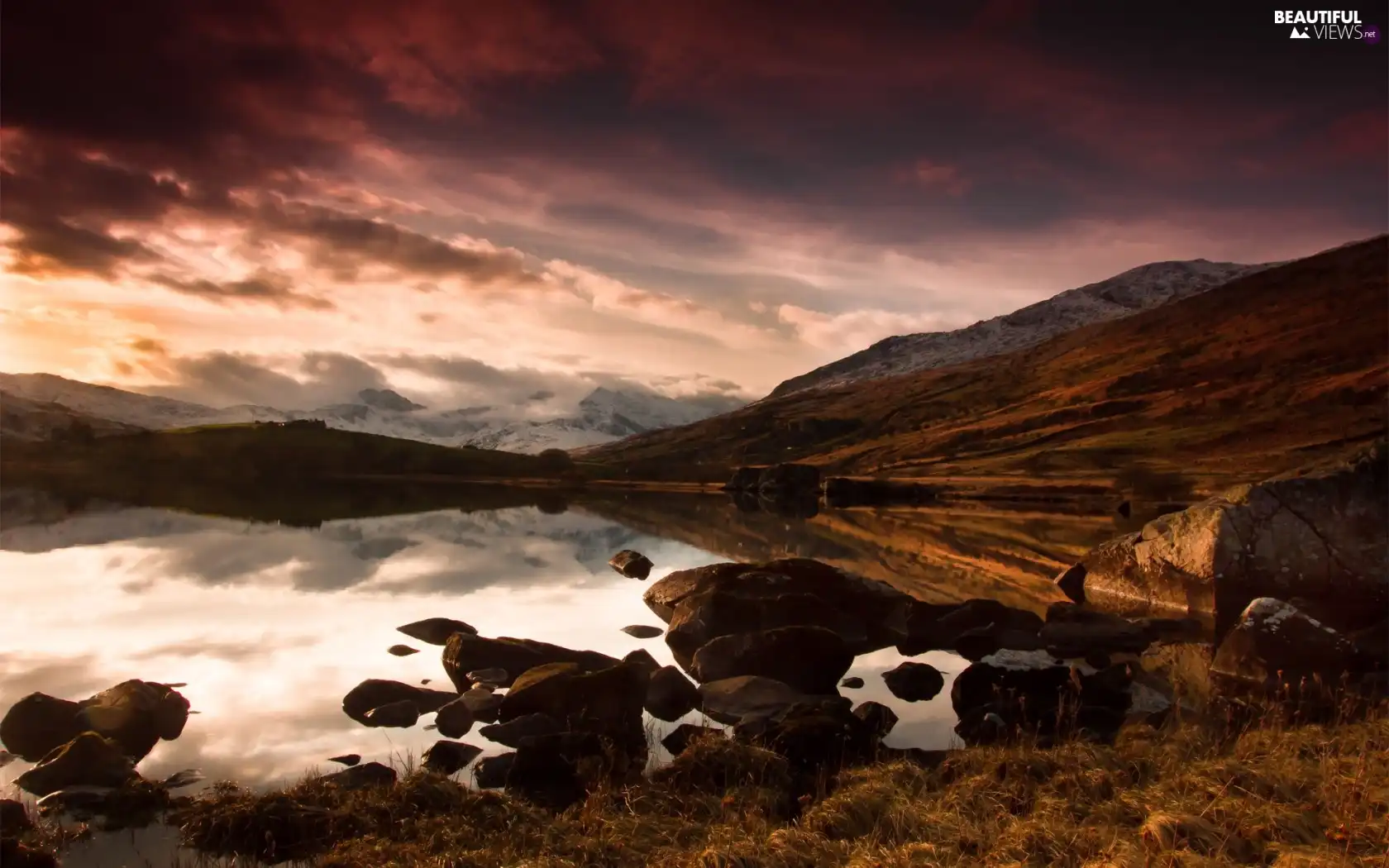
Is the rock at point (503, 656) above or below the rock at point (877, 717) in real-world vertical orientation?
above

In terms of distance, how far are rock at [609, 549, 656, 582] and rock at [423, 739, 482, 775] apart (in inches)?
1023

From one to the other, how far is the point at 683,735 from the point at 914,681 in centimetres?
883

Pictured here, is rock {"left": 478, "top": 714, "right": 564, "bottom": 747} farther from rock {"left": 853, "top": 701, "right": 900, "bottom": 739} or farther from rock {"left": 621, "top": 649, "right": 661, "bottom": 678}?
rock {"left": 853, "top": 701, "right": 900, "bottom": 739}

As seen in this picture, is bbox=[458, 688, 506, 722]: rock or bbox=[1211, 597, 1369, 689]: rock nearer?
bbox=[458, 688, 506, 722]: rock

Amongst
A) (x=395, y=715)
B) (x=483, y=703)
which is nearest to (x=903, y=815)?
(x=483, y=703)

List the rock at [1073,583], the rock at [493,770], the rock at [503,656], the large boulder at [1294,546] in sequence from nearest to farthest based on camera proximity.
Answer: the rock at [493,770]
the rock at [503,656]
the large boulder at [1294,546]
the rock at [1073,583]

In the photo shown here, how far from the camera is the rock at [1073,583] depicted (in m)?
40.0

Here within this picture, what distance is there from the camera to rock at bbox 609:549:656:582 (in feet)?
148

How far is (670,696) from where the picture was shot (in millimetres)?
21406

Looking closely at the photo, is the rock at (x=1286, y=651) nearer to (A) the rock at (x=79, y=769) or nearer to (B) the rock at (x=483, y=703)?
(B) the rock at (x=483, y=703)

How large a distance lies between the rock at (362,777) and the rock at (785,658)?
10.3m

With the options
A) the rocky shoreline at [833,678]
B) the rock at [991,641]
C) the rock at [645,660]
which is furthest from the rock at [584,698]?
the rock at [991,641]

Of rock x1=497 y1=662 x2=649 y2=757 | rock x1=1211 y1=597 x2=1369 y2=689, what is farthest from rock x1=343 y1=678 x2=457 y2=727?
rock x1=1211 y1=597 x2=1369 y2=689

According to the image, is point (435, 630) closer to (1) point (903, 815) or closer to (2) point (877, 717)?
(2) point (877, 717)
